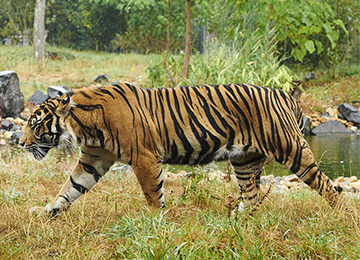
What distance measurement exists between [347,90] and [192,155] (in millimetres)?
12530

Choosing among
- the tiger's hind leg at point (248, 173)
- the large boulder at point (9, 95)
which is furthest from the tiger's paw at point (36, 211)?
the large boulder at point (9, 95)

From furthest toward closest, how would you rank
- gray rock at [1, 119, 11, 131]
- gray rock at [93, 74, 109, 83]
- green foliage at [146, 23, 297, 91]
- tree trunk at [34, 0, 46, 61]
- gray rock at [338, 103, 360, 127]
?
1. tree trunk at [34, 0, 46, 61]
2. gray rock at [93, 74, 109, 83]
3. gray rock at [338, 103, 360, 127]
4. gray rock at [1, 119, 11, 131]
5. green foliage at [146, 23, 297, 91]

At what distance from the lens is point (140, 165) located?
3.10 meters

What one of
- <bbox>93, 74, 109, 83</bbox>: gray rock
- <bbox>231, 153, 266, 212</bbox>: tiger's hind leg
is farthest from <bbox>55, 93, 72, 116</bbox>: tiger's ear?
<bbox>93, 74, 109, 83</bbox>: gray rock

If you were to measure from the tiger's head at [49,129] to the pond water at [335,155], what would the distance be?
3.44m

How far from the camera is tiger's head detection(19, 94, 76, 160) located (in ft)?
10.5

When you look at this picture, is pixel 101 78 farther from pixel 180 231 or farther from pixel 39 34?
pixel 180 231

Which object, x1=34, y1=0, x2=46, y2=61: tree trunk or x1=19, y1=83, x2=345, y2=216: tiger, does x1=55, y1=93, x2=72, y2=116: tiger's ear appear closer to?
x1=19, y1=83, x2=345, y2=216: tiger

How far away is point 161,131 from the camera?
325 cm

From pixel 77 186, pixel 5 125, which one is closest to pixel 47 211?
Answer: pixel 77 186

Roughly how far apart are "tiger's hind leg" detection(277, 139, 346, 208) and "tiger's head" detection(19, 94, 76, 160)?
1867mm

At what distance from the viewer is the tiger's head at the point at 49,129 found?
3.21 metres

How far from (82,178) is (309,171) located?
1977 millimetres

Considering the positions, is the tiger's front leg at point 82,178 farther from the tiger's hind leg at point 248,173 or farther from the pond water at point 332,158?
the pond water at point 332,158
